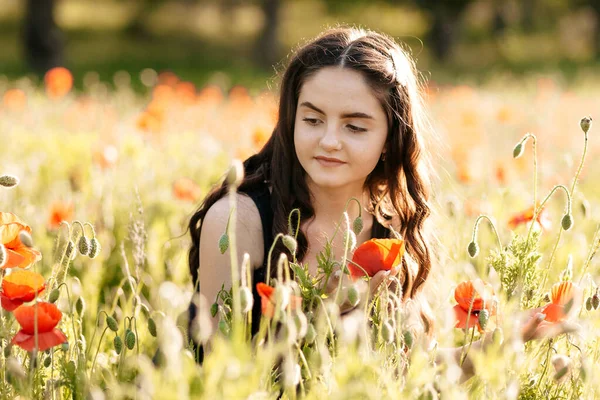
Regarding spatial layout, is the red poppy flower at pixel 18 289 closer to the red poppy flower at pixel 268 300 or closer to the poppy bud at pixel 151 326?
the poppy bud at pixel 151 326

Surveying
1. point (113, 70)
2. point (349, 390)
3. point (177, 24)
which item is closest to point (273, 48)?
point (113, 70)

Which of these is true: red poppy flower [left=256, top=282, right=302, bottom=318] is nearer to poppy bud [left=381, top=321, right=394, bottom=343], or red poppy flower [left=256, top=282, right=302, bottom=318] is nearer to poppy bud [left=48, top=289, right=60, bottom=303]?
poppy bud [left=381, top=321, right=394, bottom=343]

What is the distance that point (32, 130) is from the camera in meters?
5.62

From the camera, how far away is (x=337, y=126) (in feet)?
8.05

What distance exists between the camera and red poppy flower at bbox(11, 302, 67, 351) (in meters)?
1.74

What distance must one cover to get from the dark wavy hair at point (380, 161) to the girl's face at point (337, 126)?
51 mm

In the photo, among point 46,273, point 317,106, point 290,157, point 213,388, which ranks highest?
point 317,106

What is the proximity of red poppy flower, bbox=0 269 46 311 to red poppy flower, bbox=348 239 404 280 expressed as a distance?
27.0 inches

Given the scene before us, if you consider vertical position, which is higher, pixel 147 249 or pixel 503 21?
pixel 503 21

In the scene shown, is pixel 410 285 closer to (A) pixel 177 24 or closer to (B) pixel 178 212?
(B) pixel 178 212

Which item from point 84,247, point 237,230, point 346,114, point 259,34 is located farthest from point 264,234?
point 259,34

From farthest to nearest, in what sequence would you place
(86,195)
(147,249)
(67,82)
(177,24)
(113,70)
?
(177,24)
(113,70)
(67,82)
(86,195)
(147,249)

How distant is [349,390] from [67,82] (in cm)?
413

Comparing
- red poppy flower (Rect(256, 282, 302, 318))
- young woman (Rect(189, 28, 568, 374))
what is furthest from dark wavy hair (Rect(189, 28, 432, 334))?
red poppy flower (Rect(256, 282, 302, 318))
